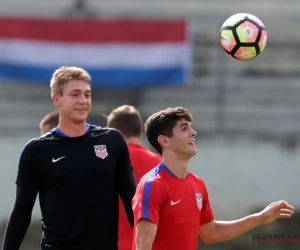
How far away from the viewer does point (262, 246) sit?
11352mm

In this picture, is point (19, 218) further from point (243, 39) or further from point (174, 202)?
point (243, 39)

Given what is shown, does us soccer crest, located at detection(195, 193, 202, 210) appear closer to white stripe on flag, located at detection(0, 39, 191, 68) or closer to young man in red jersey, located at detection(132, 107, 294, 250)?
young man in red jersey, located at detection(132, 107, 294, 250)

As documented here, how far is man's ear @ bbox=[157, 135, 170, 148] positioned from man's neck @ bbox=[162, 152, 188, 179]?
0.07 metres

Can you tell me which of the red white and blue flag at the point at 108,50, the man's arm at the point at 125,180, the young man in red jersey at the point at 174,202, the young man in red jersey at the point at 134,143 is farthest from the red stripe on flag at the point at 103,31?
the man's arm at the point at 125,180

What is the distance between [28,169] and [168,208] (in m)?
0.85

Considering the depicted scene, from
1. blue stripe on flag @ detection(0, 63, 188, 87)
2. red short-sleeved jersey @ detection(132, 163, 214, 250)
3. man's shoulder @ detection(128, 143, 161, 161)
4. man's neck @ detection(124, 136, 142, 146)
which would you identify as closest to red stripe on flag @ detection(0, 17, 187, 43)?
blue stripe on flag @ detection(0, 63, 188, 87)

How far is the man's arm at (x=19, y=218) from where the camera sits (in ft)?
15.0

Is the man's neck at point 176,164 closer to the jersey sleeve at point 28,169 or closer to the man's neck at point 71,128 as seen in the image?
the man's neck at point 71,128

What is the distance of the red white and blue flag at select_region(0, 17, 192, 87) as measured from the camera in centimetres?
1216

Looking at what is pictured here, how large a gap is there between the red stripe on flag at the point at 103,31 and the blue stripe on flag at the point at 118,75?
465mm

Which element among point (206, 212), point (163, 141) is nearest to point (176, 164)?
point (163, 141)

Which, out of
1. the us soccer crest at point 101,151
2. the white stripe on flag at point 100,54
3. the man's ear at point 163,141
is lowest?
the us soccer crest at point 101,151

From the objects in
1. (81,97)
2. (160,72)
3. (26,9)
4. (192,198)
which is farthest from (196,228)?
(26,9)

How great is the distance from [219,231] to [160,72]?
24.8ft
